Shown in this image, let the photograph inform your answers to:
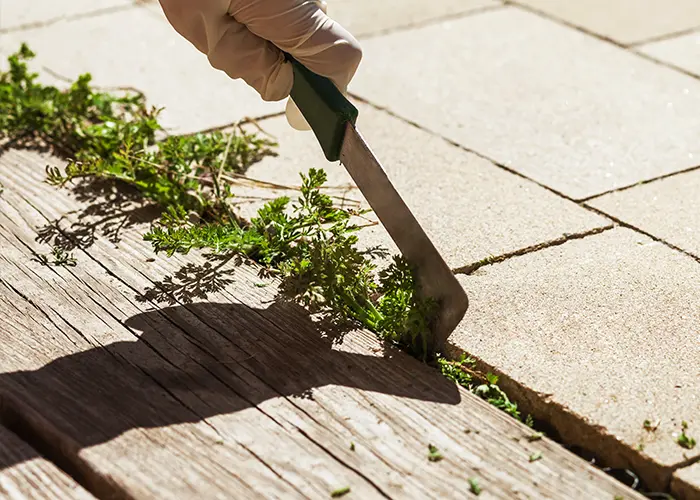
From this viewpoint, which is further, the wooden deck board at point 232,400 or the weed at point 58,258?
the weed at point 58,258

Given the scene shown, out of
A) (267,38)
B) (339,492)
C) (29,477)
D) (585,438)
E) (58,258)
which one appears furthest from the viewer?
(58,258)

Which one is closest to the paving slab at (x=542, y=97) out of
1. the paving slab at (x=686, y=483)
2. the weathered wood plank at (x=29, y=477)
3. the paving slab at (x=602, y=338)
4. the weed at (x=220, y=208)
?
the paving slab at (x=602, y=338)

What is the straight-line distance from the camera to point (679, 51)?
16.0 feet

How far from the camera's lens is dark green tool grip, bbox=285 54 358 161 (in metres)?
2.69

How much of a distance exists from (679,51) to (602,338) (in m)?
2.57

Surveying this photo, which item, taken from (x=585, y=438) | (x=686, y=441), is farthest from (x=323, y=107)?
(x=686, y=441)

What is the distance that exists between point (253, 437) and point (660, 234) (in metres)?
1.56

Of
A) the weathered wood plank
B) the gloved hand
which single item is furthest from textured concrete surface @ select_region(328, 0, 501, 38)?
the weathered wood plank

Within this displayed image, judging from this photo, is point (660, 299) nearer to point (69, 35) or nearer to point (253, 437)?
point (253, 437)

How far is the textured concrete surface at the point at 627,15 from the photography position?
16.7 ft

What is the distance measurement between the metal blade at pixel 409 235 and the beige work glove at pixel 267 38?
19 cm

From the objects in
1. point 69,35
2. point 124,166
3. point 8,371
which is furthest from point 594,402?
point 69,35

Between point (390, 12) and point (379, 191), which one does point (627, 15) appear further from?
point (379, 191)

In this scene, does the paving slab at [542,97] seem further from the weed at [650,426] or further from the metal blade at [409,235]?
the weed at [650,426]
